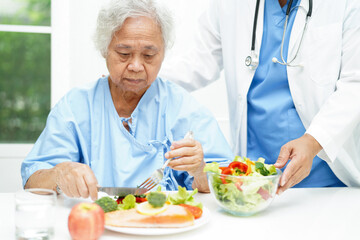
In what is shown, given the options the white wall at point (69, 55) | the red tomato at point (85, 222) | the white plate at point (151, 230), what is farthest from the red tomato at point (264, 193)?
the white wall at point (69, 55)

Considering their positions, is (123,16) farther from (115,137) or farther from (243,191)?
(243,191)

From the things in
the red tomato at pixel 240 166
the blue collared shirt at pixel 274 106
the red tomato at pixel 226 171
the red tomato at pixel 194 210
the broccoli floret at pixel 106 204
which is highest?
the blue collared shirt at pixel 274 106

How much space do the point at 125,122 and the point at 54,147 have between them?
29 cm

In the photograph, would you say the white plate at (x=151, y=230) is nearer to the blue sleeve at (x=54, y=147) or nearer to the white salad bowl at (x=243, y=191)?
the white salad bowl at (x=243, y=191)

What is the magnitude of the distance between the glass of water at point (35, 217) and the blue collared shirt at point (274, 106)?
1.08m

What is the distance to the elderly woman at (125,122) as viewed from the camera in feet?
→ 5.10

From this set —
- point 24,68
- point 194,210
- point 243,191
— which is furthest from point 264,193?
point 24,68

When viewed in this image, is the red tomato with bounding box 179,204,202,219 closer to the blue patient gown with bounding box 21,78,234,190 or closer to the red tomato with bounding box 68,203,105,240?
the red tomato with bounding box 68,203,105,240

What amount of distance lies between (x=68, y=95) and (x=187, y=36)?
154cm

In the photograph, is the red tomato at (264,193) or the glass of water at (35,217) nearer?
the glass of water at (35,217)

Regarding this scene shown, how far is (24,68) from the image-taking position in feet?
9.96

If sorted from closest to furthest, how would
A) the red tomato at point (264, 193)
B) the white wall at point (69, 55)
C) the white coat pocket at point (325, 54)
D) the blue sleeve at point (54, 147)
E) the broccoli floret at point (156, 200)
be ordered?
the broccoli floret at point (156, 200), the red tomato at point (264, 193), the blue sleeve at point (54, 147), the white coat pocket at point (325, 54), the white wall at point (69, 55)

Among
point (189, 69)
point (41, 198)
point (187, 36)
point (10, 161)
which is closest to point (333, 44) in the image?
point (189, 69)

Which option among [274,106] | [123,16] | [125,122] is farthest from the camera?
[274,106]
